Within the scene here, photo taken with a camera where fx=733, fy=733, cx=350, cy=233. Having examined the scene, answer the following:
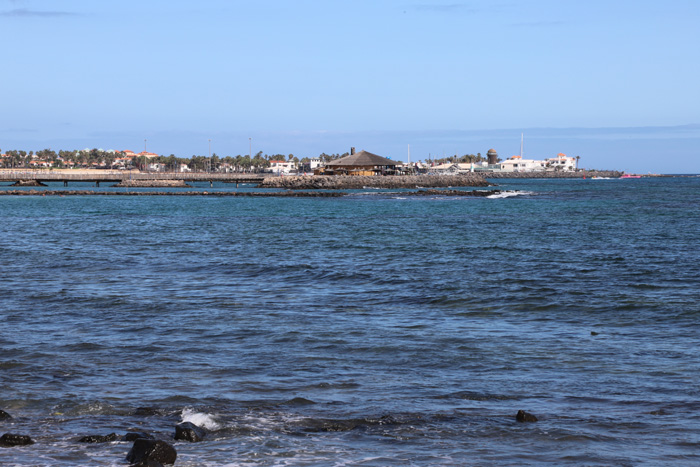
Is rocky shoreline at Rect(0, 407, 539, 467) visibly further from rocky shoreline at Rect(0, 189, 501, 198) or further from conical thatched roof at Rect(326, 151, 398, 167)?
conical thatched roof at Rect(326, 151, 398, 167)

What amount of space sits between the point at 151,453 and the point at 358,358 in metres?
5.14

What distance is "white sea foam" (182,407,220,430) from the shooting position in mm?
8172

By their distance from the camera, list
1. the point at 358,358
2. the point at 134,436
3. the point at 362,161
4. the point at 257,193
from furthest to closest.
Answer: the point at 362,161
the point at 257,193
the point at 358,358
the point at 134,436

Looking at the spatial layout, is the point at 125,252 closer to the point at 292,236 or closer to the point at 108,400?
the point at 292,236

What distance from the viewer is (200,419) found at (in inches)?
327

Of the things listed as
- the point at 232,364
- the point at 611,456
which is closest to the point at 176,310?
the point at 232,364

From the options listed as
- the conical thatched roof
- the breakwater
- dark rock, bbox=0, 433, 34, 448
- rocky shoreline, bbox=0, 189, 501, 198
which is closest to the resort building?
the conical thatched roof

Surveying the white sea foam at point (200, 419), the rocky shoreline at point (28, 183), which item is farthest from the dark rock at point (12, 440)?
the rocky shoreline at point (28, 183)

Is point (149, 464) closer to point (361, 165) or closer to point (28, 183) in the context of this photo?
point (361, 165)

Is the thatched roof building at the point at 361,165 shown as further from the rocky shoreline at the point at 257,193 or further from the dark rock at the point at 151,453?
the dark rock at the point at 151,453

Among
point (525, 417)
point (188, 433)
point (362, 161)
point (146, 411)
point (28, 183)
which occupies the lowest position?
point (28, 183)

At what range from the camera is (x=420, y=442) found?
777 cm

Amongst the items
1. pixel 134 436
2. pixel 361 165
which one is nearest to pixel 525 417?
pixel 134 436

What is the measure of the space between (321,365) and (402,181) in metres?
116
